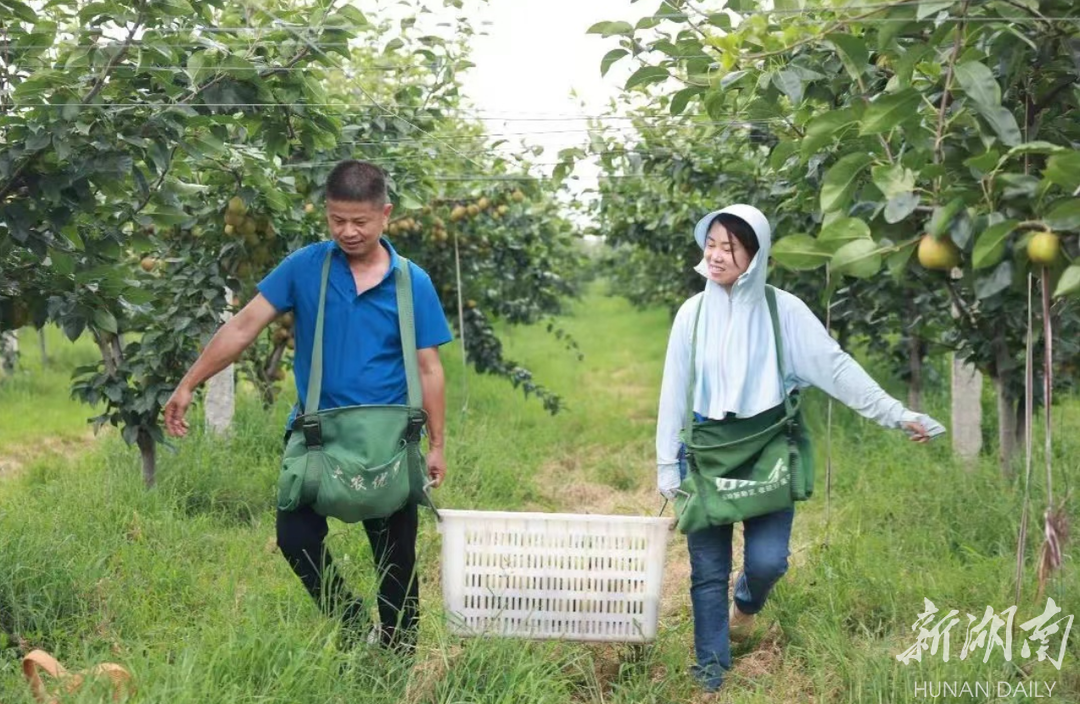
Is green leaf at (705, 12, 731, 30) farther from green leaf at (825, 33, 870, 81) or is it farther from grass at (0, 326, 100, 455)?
grass at (0, 326, 100, 455)

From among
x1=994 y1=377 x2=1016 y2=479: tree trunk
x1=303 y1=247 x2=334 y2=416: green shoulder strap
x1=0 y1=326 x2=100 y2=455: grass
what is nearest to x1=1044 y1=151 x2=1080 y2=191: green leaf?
x1=303 y1=247 x2=334 y2=416: green shoulder strap

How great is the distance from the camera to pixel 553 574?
3.04 meters

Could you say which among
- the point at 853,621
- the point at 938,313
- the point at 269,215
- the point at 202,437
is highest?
the point at 269,215

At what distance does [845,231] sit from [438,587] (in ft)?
7.38

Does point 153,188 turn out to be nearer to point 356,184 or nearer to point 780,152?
point 356,184

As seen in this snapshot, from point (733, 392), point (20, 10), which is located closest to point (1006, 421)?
point (733, 392)

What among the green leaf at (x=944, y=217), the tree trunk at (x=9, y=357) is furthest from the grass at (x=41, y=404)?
the green leaf at (x=944, y=217)

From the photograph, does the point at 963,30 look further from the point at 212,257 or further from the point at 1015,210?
the point at 212,257

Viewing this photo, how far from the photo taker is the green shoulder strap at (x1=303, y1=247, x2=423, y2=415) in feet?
10.00

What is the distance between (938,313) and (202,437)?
3.39 m

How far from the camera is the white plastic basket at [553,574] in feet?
9.85

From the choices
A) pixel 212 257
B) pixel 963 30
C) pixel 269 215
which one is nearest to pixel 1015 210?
pixel 963 30

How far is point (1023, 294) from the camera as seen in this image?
12.7ft

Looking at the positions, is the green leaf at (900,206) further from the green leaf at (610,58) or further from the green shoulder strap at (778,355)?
the green leaf at (610,58)
